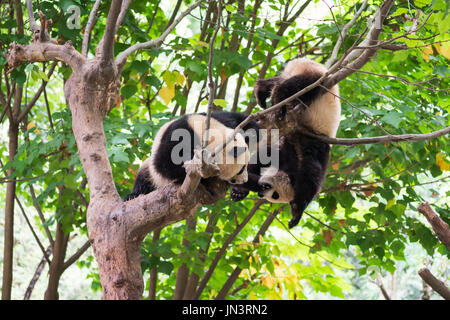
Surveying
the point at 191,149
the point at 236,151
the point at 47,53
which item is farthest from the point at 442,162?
the point at 47,53

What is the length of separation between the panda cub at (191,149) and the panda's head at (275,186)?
2.10ft

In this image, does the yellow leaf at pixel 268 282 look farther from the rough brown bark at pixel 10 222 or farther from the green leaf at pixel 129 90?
the rough brown bark at pixel 10 222

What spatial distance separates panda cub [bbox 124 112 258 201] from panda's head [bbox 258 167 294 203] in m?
0.64

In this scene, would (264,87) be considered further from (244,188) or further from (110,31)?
(110,31)

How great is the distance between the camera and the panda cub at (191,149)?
3.28 m

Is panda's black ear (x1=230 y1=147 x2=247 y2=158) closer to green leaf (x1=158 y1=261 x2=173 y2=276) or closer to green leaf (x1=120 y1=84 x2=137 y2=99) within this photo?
green leaf (x1=120 y1=84 x2=137 y2=99)

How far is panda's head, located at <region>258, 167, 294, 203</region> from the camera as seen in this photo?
411cm

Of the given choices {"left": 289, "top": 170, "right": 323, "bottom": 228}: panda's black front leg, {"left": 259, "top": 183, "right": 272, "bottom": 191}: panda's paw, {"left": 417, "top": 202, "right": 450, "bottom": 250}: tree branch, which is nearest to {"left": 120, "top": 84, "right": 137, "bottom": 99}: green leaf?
{"left": 259, "top": 183, "right": 272, "bottom": 191}: panda's paw

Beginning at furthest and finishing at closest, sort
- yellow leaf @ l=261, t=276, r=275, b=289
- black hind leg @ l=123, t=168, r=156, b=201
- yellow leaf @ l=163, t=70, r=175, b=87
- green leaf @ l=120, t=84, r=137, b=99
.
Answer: yellow leaf @ l=261, t=276, r=275, b=289, green leaf @ l=120, t=84, r=137, b=99, yellow leaf @ l=163, t=70, r=175, b=87, black hind leg @ l=123, t=168, r=156, b=201

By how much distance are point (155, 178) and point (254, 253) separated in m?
2.57

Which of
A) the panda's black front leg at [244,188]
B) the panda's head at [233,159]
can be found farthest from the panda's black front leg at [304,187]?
the panda's head at [233,159]

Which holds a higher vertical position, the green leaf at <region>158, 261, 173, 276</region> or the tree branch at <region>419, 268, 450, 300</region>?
the green leaf at <region>158, 261, 173, 276</region>
